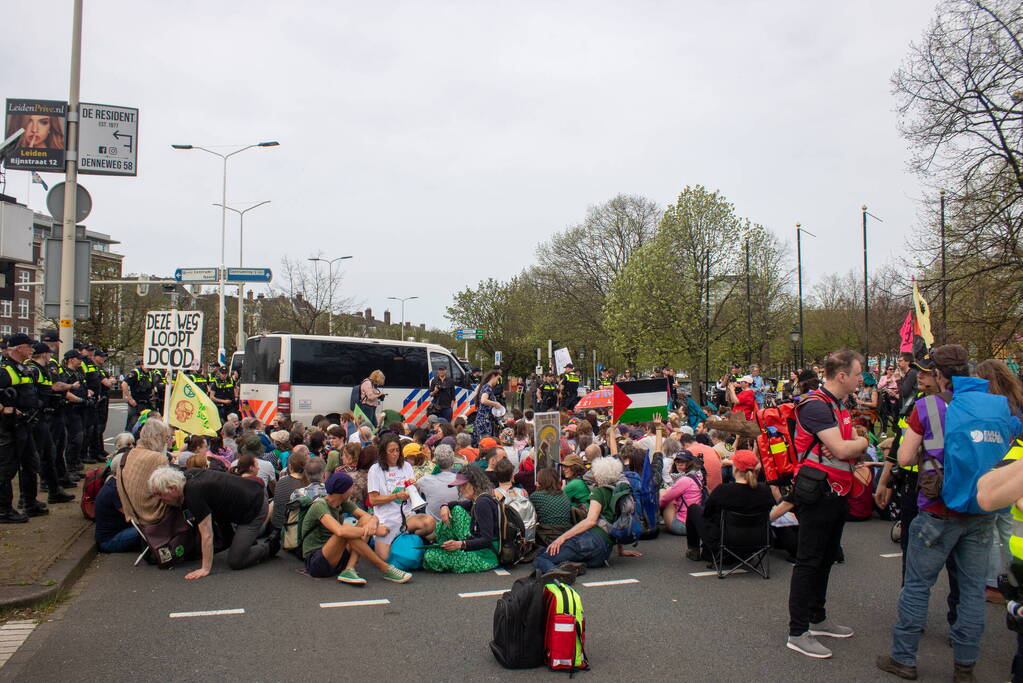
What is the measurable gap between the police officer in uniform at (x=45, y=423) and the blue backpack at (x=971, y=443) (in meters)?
8.52

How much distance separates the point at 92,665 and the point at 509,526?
3771 mm

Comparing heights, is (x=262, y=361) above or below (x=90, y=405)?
above

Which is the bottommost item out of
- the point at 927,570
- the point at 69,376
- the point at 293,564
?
the point at 293,564

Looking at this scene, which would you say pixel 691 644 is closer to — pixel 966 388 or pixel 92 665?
pixel 966 388

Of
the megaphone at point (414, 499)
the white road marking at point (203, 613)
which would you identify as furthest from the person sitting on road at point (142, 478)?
the megaphone at point (414, 499)

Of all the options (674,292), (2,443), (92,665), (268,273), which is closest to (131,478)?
(2,443)

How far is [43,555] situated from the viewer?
7156 millimetres

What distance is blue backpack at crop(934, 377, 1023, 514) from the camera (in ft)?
14.2

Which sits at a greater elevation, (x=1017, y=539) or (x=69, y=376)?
(x=69, y=376)

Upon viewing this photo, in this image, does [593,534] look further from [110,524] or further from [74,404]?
[74,404]

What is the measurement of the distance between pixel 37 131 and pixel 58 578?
667 centimetres

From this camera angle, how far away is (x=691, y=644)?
17.7 feet

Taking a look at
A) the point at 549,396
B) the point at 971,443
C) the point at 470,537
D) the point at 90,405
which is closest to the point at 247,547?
the point at 470,537

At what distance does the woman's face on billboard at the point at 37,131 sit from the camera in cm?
1023
